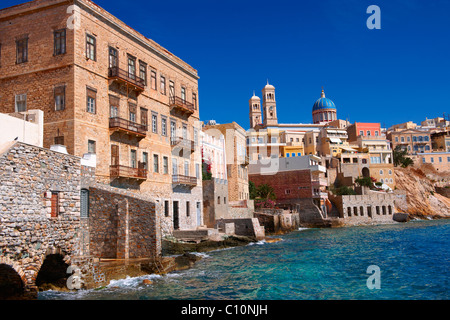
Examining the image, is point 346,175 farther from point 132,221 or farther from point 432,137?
point 132,221

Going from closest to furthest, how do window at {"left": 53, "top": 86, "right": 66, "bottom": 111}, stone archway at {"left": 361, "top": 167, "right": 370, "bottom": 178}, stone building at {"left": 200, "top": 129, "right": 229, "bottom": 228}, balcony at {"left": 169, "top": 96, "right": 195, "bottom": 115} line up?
window at {"left": 53, "top": 86, "right": 66, "bottom": 111}, balcony at {"left": 169, "top": 96, "right": 195, "bottom": 115}, stone building at {"left": 200, "top": 129, "right": 229, "bottom": 228}, stone archway at {"left": 361, "top": 167, "right": 370, "bottom": 178}

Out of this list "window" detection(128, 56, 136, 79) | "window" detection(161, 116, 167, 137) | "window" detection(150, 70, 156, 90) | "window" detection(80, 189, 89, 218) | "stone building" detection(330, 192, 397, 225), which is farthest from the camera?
"stone building" detection(330, 192, 397, 225)

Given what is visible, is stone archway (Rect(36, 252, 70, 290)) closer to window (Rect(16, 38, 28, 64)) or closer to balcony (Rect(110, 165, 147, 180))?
balcony (Rect(110, 165, 147, 180))

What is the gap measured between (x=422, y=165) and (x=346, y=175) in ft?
82.9

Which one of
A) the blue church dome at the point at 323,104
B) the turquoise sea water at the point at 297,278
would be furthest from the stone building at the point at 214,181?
the blue church dome at the point at 323,104

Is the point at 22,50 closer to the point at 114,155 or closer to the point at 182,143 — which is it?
the point at 114,155

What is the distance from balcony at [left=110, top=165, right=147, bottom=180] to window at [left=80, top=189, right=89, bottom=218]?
14.3ft

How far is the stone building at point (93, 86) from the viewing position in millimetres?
22047

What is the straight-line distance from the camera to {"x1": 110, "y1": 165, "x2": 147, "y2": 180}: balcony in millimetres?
23619

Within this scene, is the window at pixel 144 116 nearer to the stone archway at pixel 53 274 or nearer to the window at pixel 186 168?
the window at pixel 186 168

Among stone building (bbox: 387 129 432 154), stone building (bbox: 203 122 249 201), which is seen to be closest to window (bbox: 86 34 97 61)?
stone building (bbox: 203 122 249 201)

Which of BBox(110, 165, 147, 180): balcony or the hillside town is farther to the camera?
BBox(110, 165, 147, 180): balcony

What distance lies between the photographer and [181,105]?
3166cm
